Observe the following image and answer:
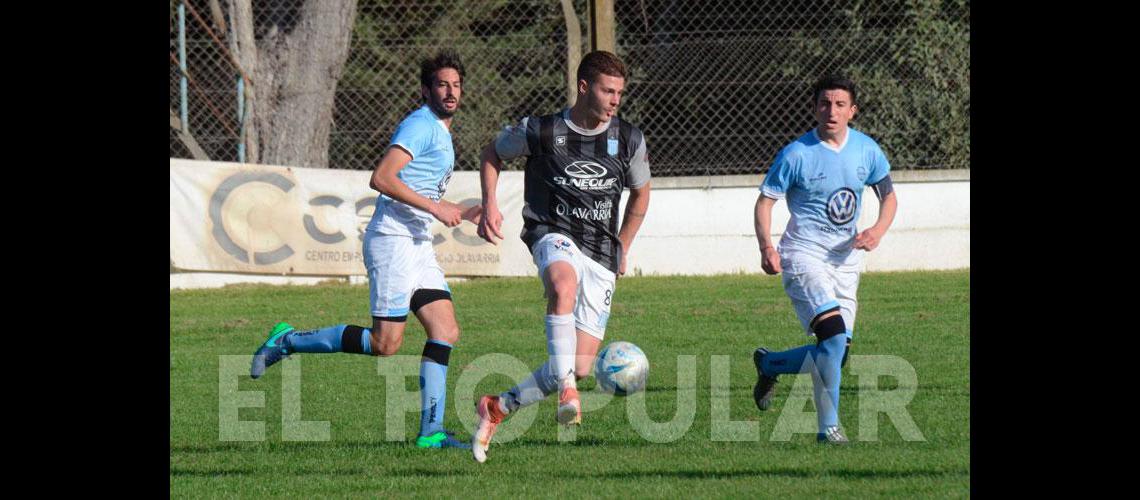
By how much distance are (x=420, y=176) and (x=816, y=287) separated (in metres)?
2.20

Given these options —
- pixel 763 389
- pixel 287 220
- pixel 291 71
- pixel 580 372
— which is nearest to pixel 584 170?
pixel 580 372

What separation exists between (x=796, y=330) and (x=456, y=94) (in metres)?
5.30

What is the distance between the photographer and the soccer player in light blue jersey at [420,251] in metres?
7.57

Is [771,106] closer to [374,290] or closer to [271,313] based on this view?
[271,313]

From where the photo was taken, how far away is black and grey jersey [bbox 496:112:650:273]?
736 centimetres

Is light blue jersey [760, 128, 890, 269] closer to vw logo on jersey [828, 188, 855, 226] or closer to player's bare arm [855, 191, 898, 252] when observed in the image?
vw logo on jersey [828, 188, 855, 226]

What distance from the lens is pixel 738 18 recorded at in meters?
18.0

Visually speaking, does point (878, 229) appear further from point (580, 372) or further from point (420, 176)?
point (420, 176)

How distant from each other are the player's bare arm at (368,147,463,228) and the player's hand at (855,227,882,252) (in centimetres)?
217

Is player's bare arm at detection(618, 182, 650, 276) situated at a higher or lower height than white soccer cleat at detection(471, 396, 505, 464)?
higher

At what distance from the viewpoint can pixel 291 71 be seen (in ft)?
59.2

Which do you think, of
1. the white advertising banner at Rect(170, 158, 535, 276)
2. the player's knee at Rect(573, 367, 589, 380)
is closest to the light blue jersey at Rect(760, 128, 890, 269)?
the player's knee at Rect(573, 367, 589, 380)

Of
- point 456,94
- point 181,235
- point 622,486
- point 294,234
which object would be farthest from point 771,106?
point 622,486

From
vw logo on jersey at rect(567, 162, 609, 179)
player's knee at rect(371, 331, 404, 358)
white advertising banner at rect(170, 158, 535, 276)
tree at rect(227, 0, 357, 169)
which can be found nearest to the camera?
vw logo on jersey at rect(567, 162, 609, 179)
